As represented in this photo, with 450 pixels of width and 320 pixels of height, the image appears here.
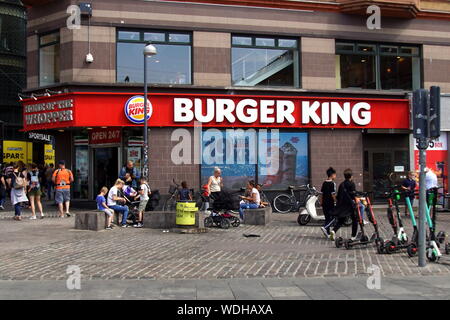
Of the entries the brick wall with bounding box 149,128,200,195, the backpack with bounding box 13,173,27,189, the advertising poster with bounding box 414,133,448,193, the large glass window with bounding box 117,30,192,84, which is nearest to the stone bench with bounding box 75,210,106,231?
the backpack with bounding box 13,173,27,189

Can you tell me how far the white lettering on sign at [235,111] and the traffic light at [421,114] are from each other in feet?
35.1

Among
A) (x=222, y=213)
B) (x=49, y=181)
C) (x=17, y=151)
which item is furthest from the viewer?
(x=17, y=151)

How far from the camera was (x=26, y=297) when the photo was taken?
7.00m

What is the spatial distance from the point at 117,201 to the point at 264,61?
8842 millimetres

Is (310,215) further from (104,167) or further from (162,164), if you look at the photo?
(104,167)

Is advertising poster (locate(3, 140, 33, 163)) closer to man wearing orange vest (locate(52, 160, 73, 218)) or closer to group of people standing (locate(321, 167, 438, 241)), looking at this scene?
man wearing orange vest (locate(52, 160, 73, 218))

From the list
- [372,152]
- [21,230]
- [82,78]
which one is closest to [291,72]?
[372,152]

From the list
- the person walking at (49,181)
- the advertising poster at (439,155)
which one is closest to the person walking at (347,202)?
the advertising poster at (439,155)

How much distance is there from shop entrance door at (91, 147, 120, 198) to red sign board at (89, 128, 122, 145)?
0.31 metres

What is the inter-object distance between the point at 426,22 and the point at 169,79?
11.6 metres

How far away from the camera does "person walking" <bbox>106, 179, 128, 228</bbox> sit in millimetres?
14727

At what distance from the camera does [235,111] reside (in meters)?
19.6

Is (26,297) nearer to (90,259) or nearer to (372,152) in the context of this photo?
(90,259)

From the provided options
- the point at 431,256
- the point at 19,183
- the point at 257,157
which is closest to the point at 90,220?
the point at 19,183
